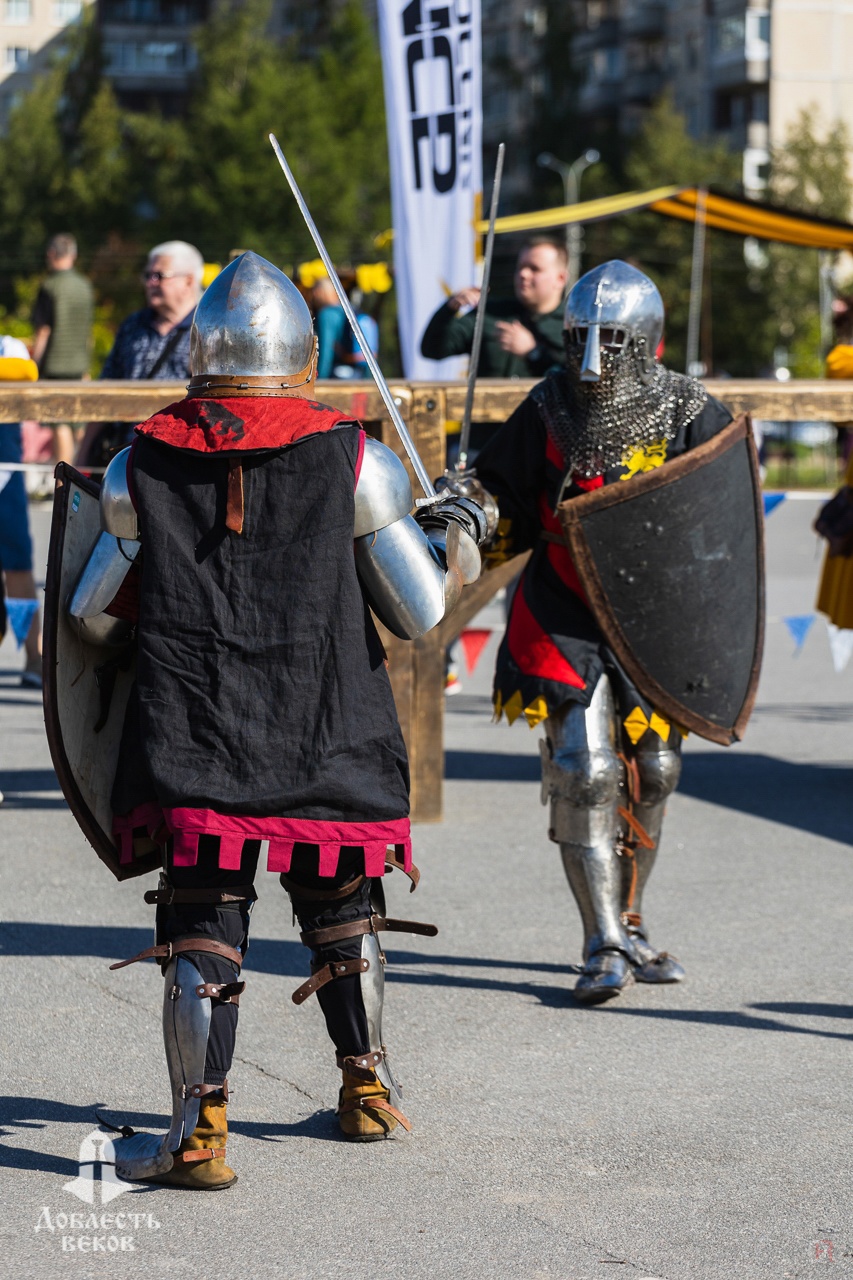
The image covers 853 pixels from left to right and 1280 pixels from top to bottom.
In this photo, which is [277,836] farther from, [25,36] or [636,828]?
[25,36]

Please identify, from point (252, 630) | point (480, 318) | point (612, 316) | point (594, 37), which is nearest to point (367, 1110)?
point (252, 630)

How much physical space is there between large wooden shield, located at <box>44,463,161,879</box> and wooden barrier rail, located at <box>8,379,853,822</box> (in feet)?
6.60

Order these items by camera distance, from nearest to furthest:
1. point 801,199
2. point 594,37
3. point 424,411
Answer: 1. point 424,411
2. point 801,199
3. point 594,37

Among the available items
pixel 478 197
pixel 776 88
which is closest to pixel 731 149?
pixel 776 88

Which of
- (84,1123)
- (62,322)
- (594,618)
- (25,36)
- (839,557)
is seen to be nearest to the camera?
(84,1123)

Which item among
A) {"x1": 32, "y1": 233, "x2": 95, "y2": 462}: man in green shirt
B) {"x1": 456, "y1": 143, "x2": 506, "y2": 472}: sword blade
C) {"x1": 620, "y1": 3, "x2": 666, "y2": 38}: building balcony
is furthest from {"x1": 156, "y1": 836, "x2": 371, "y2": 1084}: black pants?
{"x1": 620, "y1": 3, "x2": 666, "y2": 38}: building balcony

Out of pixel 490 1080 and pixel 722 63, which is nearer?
pixel 490 1080

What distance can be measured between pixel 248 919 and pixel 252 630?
21.4 inches

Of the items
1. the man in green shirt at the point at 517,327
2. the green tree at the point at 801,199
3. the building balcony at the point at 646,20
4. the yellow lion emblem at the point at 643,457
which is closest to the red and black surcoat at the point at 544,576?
the yellow lion emblem at the point at 643,457

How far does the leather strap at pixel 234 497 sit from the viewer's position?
315 cm

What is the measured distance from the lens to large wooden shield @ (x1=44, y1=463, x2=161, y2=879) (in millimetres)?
3332

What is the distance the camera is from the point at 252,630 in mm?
3211

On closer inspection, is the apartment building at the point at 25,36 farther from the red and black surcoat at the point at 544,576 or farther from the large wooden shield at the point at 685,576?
the large wooden shield at the point at 685,576

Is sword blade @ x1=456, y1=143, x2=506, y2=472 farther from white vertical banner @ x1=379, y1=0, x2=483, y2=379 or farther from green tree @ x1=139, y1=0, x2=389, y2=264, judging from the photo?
green tree @ x1=139, y1=0, x2=389, y2=264
